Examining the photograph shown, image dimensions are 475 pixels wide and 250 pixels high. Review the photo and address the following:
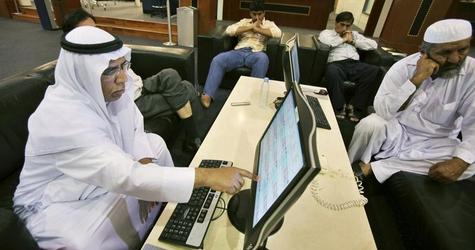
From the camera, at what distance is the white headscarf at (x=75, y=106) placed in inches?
33.6

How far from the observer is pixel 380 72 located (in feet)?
9.09

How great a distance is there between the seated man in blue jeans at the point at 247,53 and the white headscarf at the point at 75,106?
1.84 m

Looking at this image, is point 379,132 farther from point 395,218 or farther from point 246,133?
point 246,133

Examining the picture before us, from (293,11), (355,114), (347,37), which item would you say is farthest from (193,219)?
(293,11)

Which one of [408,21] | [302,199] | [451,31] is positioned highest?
[451,31]

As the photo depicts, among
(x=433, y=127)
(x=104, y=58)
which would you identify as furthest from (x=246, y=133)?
(x=433, y=127)

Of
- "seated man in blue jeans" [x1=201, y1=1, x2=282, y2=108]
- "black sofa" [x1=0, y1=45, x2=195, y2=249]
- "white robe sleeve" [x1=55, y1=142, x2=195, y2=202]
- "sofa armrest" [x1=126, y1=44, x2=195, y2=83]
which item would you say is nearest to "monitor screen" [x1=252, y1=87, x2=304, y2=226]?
"white robe sleeve" [x1=55, y1=142, x2=195, y2=202]

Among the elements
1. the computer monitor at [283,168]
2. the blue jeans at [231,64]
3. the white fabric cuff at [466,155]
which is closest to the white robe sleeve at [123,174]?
the computer monitor at [283,168]

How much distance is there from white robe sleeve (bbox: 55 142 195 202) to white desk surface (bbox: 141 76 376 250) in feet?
0.26

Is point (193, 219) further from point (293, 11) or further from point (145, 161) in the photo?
point (293, 11)

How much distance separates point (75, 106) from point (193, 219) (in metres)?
0.59

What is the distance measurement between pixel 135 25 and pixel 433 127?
17.9 ft

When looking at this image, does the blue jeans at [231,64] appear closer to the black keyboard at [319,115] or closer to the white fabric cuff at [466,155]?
the black keyboard at [319,115]

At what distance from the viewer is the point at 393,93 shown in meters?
1.70
